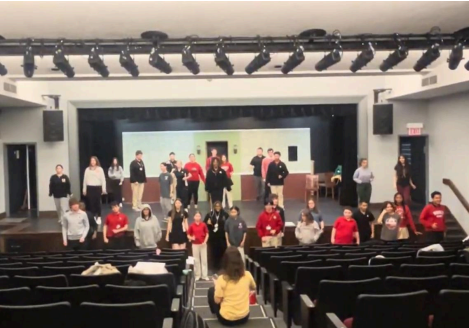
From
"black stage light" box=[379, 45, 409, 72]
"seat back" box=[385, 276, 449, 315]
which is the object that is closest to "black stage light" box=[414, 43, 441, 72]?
"black stage light" box=[379, 45, 409, 72]

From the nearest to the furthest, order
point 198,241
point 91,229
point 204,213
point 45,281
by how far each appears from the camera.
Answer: point 45,281 → point 198,241 → point 91,229 → point 204,213

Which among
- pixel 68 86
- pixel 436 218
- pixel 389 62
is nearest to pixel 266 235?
pixel 436 218

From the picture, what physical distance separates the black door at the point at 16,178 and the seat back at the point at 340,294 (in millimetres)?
11099

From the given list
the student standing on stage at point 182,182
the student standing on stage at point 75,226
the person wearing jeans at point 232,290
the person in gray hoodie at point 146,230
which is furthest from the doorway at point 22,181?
the person wearing jeans at point 232,290

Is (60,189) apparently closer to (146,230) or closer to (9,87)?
(9,87)

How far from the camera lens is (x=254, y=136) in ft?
51.6

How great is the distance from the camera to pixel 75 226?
8766 mm

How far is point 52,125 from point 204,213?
4.37 metres

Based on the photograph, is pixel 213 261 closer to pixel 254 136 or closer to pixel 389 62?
pixel 389 62

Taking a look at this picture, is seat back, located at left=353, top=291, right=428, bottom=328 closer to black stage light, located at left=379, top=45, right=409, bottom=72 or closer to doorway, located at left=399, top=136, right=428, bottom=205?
black stage light, located at left=379, top=45, right=409, bottom=72

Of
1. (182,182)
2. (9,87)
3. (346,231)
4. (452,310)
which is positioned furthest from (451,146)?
(9,87)

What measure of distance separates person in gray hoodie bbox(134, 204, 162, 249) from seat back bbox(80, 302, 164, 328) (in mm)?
5498

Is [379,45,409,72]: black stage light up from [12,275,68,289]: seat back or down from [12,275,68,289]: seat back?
up

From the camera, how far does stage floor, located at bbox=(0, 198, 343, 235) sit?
10.8 meters
